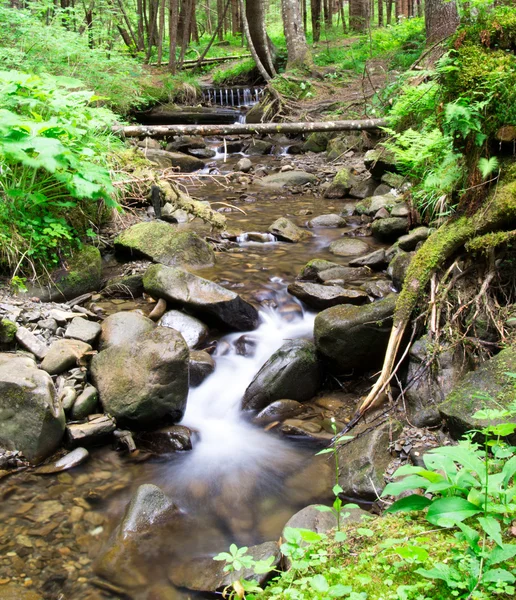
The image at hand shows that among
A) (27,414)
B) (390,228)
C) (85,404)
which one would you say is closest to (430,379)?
(85,404)

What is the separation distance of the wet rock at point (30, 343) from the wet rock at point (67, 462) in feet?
3.33

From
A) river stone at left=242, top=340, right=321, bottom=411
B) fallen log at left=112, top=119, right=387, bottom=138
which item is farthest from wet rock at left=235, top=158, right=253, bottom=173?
river stone at left=242, top=340, right=321, bottom=411

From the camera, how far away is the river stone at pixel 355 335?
4922 millimetres

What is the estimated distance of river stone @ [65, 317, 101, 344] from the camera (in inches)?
199

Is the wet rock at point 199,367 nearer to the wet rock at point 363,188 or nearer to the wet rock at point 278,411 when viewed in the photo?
the wet rock at point 278,411

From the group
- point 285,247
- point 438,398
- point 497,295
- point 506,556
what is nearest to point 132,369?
point 438,398

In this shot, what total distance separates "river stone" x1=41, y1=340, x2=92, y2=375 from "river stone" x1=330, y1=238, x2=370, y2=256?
454 centimetres

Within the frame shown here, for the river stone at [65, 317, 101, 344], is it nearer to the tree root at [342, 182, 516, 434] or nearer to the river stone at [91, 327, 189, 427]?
the river stone at [91, 327, 189, 427]

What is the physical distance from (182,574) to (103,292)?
154 inches

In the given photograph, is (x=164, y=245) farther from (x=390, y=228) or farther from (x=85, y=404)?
(x=390, y=228)

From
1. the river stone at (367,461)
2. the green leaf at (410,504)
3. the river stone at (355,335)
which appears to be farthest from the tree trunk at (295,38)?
the green leaf at (410,504)

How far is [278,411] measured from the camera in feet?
16.4

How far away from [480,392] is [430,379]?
732 millimetres

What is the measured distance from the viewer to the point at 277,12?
4572 cm
